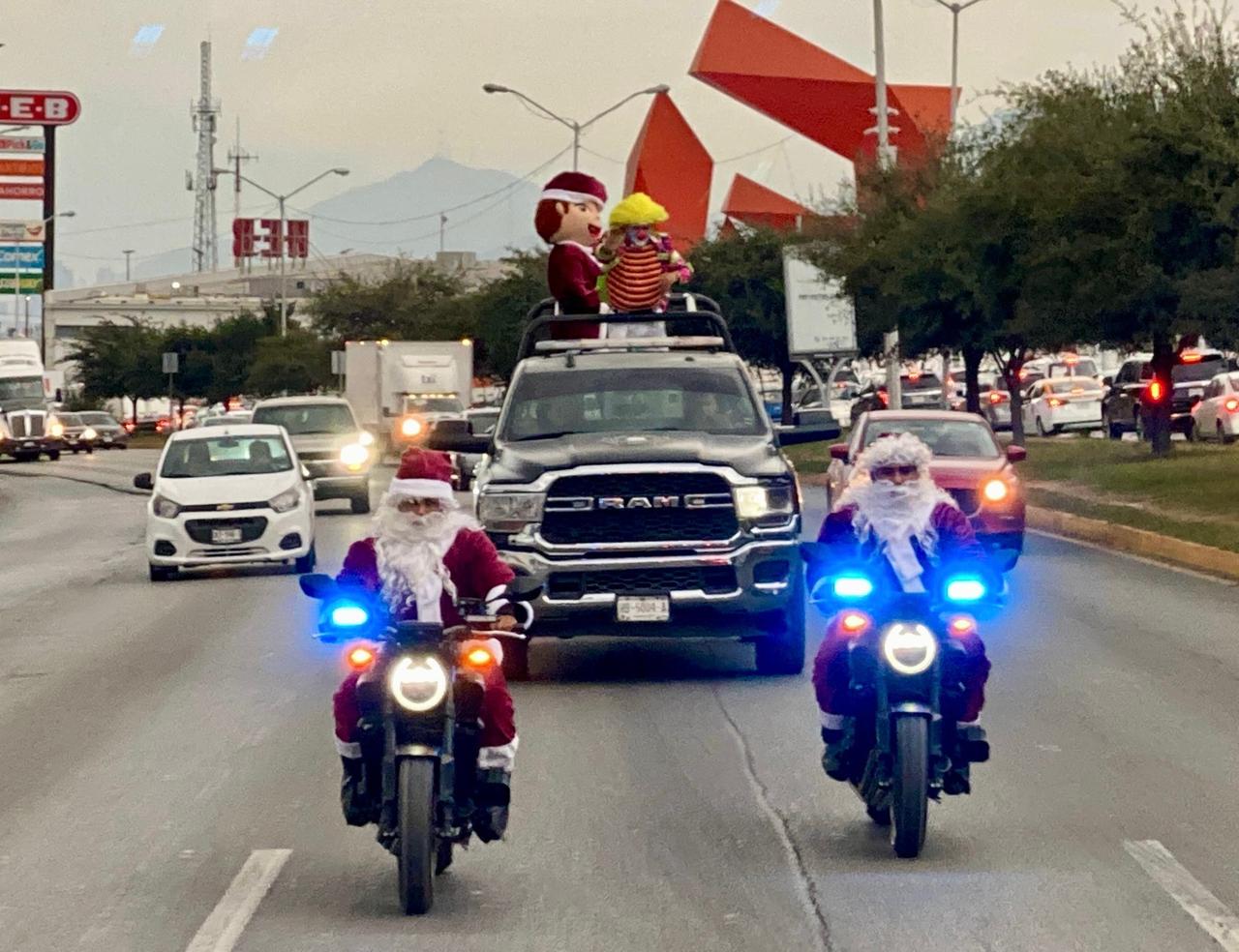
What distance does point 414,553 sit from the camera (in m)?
8.55

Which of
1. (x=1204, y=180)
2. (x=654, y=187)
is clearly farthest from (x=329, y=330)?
(x=1204, y=180)

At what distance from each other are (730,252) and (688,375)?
52.1 metres

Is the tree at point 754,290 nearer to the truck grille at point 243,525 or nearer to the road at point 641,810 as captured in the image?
the truck grille at point 243,525

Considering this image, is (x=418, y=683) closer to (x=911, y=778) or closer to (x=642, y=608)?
(x=911, y=778)

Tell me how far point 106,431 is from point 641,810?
80983 millimetres

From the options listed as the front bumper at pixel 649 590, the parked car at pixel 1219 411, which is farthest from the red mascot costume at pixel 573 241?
the parked car at pixel 1219 411

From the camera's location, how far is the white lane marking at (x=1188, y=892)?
25.9 feet

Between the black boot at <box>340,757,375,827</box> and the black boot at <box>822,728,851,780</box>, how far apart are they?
1950 millimetres

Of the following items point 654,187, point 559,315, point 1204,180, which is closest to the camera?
point 559,315

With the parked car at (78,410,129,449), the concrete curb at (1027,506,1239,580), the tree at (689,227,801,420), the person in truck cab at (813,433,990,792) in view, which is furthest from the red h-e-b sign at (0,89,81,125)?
the person in truck cab at (813,433,990,792)

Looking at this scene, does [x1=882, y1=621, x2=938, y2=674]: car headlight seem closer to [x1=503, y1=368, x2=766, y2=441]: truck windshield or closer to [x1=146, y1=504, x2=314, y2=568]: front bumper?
[x1=503, y1=368, x2=766, y2=441]: truck windshield

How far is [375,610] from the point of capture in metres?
8.59

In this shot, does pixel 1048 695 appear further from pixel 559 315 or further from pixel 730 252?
pixel 730 252

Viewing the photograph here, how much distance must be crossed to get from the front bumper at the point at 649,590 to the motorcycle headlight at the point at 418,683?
635 centimetres
